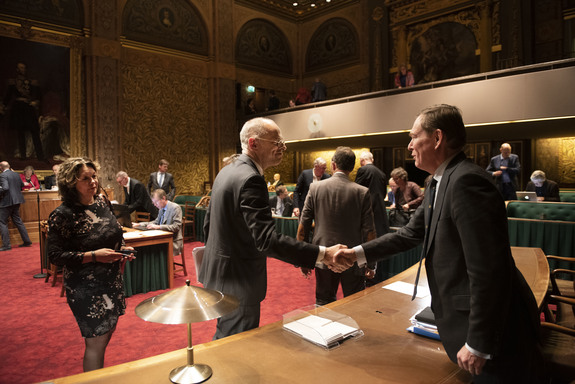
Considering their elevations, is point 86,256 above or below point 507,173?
below

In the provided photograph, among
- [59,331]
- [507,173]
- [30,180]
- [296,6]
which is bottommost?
[59,331]

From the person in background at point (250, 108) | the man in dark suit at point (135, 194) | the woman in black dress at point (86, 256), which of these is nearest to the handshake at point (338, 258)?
the woman in black dress at point (86, 256)

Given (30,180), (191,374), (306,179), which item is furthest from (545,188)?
(30,180)

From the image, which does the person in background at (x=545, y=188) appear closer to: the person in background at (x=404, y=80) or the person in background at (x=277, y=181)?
the person in background at (x=404, y=80)

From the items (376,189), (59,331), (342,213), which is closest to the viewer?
(342,213)

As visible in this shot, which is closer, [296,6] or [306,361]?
[306,361]

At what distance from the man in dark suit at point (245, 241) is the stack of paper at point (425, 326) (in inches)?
19.7

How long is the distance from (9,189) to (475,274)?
28.6ft

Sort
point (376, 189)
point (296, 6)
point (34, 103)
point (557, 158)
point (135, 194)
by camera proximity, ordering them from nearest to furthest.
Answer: point (376, 189) → point (135, 194) → point (34, 103) → point (557, 158) → point (296, 6)

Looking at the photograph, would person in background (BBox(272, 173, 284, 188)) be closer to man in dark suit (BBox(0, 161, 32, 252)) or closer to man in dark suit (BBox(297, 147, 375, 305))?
man in dark suit (BBox(0, 161, 32, 252))

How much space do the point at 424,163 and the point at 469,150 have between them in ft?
35.5

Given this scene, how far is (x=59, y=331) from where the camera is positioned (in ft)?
12.3

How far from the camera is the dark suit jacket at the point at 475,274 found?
1163 millimetres

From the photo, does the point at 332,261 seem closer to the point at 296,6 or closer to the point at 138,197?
the point at 138,197
